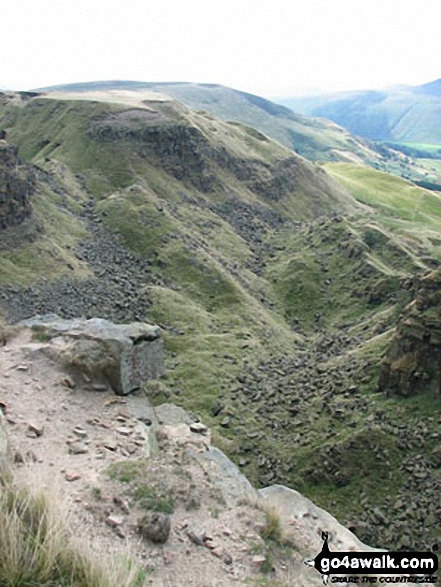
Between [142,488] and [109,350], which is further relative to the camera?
[109,350]

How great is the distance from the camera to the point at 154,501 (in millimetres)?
10750

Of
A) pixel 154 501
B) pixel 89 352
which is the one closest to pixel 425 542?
pixel 154 501

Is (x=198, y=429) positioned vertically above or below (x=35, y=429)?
below

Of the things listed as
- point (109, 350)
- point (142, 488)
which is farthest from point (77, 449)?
point (109, 350)

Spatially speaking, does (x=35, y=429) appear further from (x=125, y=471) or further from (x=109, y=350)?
(x=109, y=350)

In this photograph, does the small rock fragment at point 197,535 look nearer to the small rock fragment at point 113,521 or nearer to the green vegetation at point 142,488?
the green vegetation at point 142,488

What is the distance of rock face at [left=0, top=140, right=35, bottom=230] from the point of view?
40.4 meters

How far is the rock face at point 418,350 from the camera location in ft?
78.3

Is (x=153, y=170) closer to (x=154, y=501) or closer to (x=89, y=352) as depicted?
(x=89, y=352)

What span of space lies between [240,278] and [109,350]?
32.6m

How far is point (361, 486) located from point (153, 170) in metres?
51.1

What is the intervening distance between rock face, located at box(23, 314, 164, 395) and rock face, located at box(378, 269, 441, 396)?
36.8 feet

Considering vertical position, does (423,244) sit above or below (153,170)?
below

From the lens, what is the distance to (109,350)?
59.0ft
